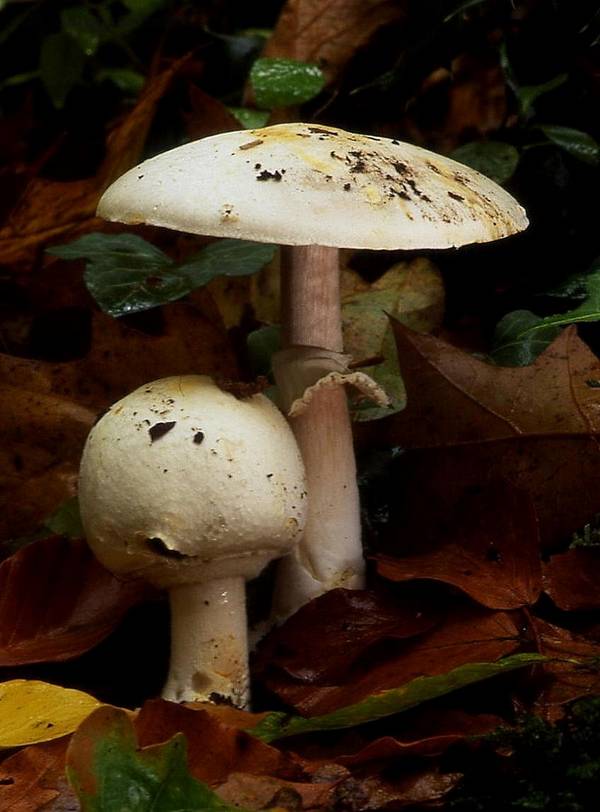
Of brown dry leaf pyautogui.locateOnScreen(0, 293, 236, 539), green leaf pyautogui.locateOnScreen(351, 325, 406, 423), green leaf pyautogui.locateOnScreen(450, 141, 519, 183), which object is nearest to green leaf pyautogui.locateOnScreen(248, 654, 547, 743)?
green leaf pyautogui.locateOnScreen(351, 325, 406, 423)

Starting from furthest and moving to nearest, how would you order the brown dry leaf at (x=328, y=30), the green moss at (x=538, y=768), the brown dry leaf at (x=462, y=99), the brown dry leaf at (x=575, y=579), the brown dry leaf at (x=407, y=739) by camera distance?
the brown dry leaf at (x=462, y=99) → the brown dry leaf at (x=328, y=30) → the brown dry leaf at (x=575, y=579) → the brown dry leaf at (x=407, y=739) → the green moss at (x=538, y=768)

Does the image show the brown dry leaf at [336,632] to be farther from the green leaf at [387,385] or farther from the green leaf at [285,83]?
the green leaf at [285,83]

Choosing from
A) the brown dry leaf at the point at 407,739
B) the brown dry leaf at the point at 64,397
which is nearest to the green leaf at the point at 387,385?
the brown dry leaf at the point at 64,397

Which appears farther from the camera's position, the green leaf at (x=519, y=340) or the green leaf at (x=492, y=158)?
the green leaf at (x=492, y=158)

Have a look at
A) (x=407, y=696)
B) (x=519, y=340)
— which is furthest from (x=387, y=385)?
(x=407, y=696)

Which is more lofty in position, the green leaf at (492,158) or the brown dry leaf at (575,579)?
the green leaf at (492,158)

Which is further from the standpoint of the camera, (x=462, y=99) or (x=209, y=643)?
(x=462, y=99)

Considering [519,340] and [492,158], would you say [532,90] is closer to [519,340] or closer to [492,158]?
[492,158]

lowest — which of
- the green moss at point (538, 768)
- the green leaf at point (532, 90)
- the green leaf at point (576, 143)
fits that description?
the green moss at point (538, 768)
